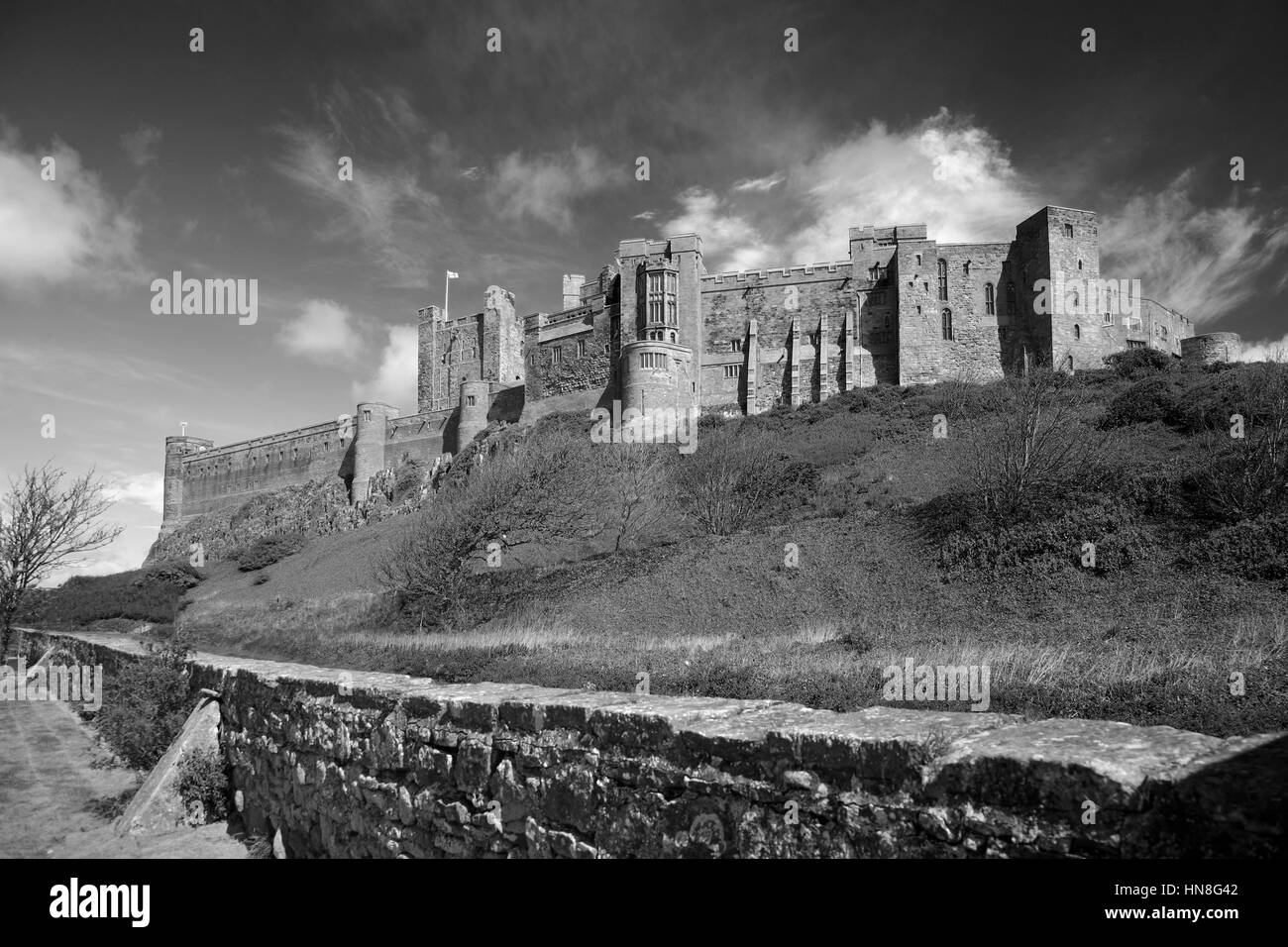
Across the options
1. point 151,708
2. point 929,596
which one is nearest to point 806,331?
point 929,596

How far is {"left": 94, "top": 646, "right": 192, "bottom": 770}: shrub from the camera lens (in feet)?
34.2

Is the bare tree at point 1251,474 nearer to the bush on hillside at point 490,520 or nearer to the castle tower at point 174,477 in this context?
the bush on hillside at point 490,520

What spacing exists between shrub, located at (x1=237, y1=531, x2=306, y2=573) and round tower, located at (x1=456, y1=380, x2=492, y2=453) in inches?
653

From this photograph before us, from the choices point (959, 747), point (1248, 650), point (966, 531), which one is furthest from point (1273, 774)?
point (966, 531)

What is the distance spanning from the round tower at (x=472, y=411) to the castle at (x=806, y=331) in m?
0.12

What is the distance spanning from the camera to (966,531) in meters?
17.8

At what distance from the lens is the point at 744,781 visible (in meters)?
3.83

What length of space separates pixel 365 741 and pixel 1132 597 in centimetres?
1327

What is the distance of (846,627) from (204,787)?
1069 centimetres

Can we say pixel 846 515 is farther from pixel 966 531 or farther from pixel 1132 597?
pixel 1132 597

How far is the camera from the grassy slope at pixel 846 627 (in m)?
7.02

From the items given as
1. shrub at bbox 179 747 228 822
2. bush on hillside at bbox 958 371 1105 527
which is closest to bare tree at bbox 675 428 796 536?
bush on hillside at bbox 958 371 1105 527

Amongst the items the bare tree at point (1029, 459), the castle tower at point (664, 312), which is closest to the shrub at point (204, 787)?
the bare tree at point (1029, 459)

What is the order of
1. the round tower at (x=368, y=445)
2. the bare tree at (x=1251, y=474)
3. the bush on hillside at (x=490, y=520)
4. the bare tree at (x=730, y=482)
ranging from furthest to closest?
the round tower at (x=368, y=445), the bare tree at (x=730, y=482), the bush on hillside at (x=490, y=520), the bare tree at (x=1251, y=474)
